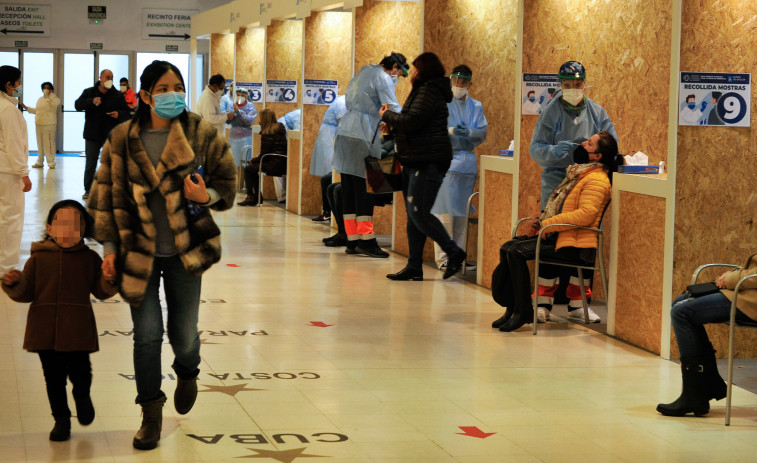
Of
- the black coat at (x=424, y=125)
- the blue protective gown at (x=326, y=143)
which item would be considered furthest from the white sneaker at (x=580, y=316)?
the blue protective gown at (x=326, y=143)

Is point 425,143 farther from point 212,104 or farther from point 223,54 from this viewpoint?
point 223,54

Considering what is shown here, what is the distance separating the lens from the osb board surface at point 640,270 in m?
5.73

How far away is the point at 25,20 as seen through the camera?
83.6ft

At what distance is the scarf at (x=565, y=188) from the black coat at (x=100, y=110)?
8235 mm

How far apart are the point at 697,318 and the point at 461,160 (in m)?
4.32

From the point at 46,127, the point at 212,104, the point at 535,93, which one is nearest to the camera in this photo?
the point at 535,93

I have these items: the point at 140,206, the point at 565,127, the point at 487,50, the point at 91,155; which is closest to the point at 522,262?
the point at 565,127

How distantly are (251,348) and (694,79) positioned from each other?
8.62 feet

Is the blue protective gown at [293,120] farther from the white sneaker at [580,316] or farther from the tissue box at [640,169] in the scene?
the tissue box at [640,169]

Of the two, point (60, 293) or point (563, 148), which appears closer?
point (60, 293)

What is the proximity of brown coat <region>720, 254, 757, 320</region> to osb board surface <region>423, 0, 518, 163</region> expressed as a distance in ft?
15.0

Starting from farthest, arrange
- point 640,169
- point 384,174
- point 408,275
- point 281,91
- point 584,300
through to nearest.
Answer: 1. point 281,91
2. point 384,174
3. point 408,275
4. point 584,300
5. point 640,169

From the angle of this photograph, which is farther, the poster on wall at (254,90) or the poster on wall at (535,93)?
the poster on wall at (254,90)

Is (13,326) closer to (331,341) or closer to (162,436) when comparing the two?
(331,341)
